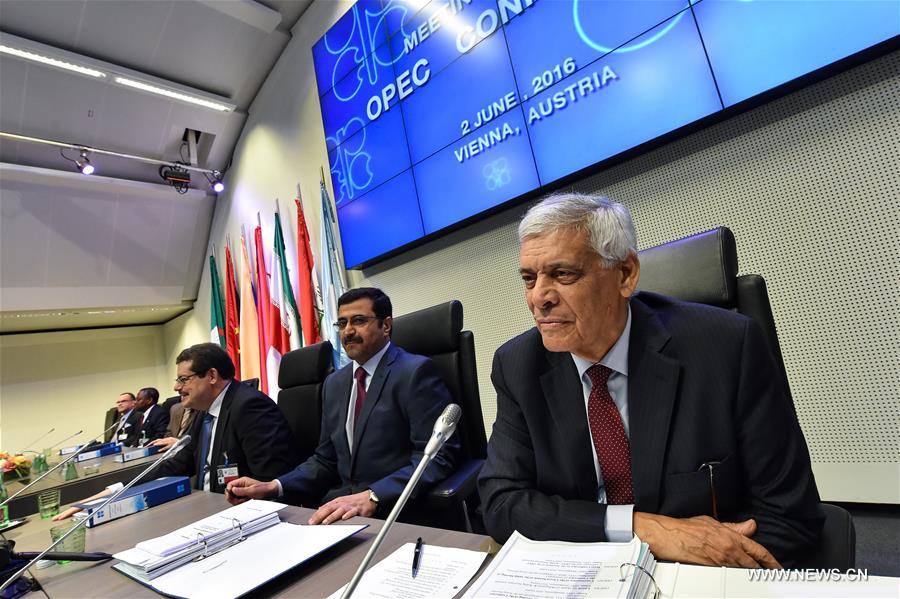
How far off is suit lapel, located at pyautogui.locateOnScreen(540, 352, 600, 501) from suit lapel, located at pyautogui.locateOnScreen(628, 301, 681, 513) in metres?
0.10

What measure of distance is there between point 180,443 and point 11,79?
5.96m

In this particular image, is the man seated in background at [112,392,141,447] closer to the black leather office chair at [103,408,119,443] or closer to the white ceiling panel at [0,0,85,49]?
the black leather office chair at [103,408,119,443]

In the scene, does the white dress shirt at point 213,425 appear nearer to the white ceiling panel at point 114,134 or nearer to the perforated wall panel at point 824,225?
the perforated wall panel at point 824,225

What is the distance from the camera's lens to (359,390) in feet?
6.79

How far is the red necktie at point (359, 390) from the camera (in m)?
2.02

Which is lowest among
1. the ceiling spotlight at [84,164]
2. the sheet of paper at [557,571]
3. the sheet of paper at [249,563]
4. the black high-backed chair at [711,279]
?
the sheet of paper at [557,571]

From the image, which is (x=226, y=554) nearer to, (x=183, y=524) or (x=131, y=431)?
(x=183, y=524)

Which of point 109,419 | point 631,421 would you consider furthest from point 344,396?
point 109,419

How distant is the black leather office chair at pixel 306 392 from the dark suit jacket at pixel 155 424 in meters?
3.98

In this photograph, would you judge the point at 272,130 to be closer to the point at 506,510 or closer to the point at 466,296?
the point at 466,296

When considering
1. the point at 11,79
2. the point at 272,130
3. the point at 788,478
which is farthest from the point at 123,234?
the point at 788,478

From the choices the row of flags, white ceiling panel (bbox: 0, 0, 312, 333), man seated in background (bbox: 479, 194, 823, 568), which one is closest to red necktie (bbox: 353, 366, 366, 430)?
man seated in background (bbox: 479, 194, 823, 568)

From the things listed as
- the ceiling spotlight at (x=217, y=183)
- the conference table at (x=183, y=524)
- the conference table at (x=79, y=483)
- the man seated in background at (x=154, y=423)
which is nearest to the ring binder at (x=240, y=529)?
the conference table at (x=183, y=524)

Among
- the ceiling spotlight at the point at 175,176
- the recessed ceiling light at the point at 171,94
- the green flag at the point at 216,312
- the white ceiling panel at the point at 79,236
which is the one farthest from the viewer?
the ceiling spotlight at the point at 175,176
